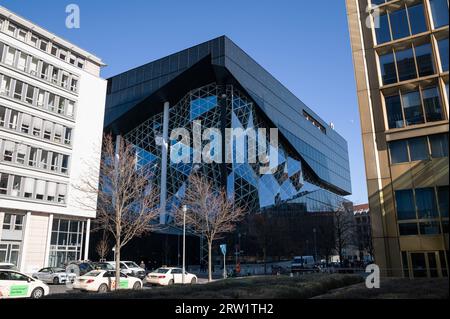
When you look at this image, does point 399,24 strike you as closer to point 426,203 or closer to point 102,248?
point 426,203

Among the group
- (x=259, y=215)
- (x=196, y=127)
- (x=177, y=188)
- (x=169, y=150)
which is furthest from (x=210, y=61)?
(x=259, y=215)

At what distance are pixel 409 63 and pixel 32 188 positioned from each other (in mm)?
38973

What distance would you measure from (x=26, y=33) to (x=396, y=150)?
4263 cm

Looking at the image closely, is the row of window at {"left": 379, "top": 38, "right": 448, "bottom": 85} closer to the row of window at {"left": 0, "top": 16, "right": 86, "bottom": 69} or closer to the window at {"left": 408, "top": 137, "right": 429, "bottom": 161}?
the window at {"left": 408, "top": 137, "right": 429, "bottom": 161}

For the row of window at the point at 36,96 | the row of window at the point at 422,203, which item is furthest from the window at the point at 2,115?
the row of window at the point at 422,203

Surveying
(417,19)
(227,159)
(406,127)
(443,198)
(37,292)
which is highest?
(417,19)

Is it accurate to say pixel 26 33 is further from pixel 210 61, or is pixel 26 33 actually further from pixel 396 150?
pixel 396 150


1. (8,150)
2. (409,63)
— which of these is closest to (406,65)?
(409,63)

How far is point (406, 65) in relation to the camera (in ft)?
90.1

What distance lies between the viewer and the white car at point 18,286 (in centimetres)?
1856

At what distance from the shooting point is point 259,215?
57250 mm

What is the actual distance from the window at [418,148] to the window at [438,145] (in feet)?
1.23

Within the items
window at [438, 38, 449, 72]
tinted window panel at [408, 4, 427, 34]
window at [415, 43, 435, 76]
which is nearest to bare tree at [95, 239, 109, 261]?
window at [415, 43, 435, 76]

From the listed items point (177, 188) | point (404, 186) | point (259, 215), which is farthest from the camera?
point (177, 188)
